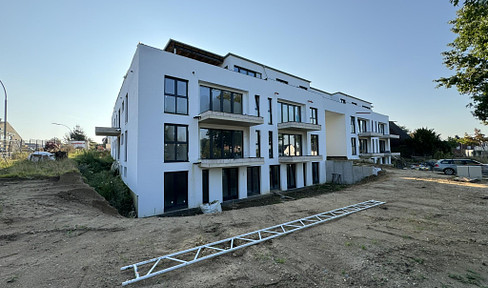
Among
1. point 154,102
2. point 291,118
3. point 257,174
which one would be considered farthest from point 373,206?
point 154,102

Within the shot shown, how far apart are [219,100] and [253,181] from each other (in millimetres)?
5980

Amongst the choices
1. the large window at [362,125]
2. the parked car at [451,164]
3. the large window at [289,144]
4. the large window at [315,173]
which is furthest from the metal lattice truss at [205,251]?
the large window at [362,125]

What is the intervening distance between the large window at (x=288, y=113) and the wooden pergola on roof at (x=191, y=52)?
6040 mm

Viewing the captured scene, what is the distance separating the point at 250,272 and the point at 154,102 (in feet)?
29.7

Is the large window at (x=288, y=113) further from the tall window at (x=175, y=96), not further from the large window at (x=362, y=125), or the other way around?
the large window at (x=362, y=125)

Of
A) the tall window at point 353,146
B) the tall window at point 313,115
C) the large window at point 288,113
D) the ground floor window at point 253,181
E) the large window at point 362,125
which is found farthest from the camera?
the large window at point 362,125

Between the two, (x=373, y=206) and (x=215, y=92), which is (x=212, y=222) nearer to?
(x=373, y=206)

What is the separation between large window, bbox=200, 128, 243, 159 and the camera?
11.5 metres

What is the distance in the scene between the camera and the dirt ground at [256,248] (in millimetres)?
3062

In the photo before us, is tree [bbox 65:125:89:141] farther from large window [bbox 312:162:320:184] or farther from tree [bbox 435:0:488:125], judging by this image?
tree [bbox 435:0:488:125]

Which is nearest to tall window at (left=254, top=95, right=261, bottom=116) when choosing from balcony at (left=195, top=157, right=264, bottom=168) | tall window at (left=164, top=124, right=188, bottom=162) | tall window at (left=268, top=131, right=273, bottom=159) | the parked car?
tall window at (left=268, top=131, right=273, bottom=159)

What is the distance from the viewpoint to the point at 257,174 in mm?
13836

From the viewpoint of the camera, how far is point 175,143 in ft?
34.1

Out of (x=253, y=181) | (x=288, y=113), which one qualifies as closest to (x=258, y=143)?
(x=253, y=181)
